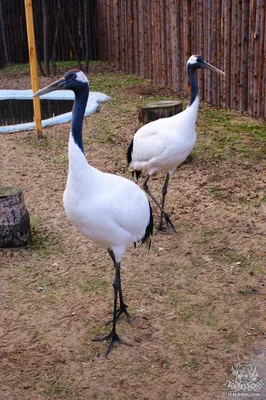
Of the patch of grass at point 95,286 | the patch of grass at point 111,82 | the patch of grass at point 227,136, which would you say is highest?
the patch of grass at point 111,82

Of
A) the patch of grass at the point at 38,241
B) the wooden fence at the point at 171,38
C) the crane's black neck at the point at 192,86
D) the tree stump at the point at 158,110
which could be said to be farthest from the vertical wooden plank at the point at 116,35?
the patch of grass at the point at 38,241

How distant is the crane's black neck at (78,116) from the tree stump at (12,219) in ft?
5.31

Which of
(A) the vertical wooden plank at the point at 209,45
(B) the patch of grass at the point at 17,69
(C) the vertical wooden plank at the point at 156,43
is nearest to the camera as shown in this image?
(A) the vertical wooden plank at the point at 209,45

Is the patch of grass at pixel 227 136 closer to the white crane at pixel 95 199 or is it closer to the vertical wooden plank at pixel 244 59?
the vertical wooden plank at pixel 244 59

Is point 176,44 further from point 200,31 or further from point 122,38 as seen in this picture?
point 122,38

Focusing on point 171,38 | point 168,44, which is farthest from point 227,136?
point 168,44

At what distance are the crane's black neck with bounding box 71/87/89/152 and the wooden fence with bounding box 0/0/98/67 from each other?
11.1 metres

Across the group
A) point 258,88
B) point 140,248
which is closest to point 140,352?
point 140,248

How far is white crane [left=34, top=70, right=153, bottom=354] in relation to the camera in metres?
3.58

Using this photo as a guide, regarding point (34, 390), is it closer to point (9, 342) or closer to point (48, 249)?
point (9, 342)

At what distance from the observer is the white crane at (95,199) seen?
11.7 feet

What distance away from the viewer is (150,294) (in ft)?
14.5

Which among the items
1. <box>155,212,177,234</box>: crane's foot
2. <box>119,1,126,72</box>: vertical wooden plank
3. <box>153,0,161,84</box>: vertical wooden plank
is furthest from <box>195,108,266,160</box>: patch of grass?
<box>119,1,126,72</box>: vertical wooden plank

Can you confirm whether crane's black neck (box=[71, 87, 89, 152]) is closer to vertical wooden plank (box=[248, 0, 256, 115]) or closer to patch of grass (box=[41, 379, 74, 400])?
patch of grass (box=[41, 379, 74, 400])
